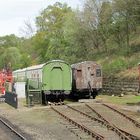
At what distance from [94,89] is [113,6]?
A: 24.0 meters

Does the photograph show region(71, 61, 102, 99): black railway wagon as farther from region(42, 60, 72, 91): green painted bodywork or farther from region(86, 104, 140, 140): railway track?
region(86, 104, 140, 140): railway track

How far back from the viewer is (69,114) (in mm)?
26203

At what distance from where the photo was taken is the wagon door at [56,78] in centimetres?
3419

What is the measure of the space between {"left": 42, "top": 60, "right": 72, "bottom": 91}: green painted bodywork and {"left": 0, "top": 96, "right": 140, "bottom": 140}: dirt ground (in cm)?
328

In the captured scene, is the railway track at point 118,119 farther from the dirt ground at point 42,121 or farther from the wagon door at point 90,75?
the wagon door at point 90,75

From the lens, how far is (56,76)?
34406 mm

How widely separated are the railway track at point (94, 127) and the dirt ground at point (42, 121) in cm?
58

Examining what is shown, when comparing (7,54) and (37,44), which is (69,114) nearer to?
(37,44)

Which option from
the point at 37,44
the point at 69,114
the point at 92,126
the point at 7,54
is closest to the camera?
the point at 92,126

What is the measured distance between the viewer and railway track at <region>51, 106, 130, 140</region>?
17.5 meters

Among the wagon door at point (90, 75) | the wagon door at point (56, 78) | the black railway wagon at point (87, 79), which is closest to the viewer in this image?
the wagon door at point (56, 78)

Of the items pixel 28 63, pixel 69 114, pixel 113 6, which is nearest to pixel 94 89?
pixel 69 114

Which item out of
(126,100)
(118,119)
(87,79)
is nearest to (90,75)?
(87,79)

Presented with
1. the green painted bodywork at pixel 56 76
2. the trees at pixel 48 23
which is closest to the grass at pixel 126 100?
the green painted bodywork at pixel 56 76
